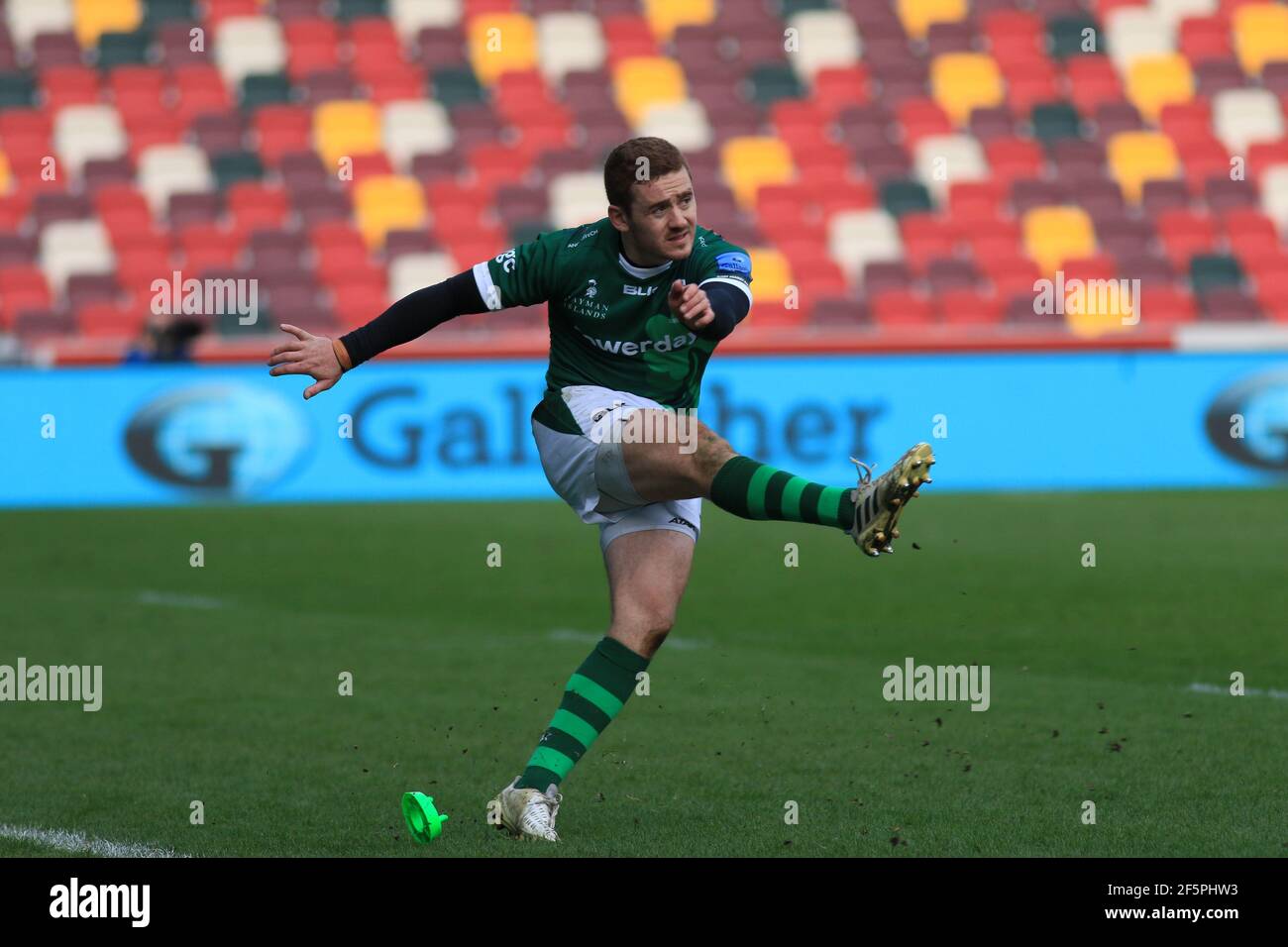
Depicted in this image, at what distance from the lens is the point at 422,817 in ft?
18.0

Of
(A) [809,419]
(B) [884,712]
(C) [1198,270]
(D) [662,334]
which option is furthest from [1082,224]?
(D) [662,334]

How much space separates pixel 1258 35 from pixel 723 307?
22.9 m

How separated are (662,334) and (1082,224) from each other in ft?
61.4

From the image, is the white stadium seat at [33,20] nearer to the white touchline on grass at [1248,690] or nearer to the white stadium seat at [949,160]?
the white stadium seat at [949,160]

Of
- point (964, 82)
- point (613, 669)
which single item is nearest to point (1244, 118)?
point (964, 82)

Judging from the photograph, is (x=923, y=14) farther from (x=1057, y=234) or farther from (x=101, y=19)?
(x=101, y=19)

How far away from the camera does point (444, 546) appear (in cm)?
1375

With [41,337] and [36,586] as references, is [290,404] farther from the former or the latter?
[41,337]

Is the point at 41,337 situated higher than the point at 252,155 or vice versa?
the point at 252,155

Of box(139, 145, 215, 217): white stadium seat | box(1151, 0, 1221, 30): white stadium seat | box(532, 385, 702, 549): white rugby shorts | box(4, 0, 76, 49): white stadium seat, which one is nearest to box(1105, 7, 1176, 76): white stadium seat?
box(1151, 0, 1221, 30): white stadium seat

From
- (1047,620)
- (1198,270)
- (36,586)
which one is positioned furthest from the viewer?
(1198,270)

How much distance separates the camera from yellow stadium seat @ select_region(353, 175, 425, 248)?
2305 centimetres

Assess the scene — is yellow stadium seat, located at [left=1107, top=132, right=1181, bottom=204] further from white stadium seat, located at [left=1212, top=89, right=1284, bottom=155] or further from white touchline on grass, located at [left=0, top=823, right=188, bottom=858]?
white touchline on grass, located at [left=0, top=823, right=188, bottom=858]

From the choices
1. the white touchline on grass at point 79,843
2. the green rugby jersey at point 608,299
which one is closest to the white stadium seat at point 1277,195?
the green rugby jersey at point 608,299
